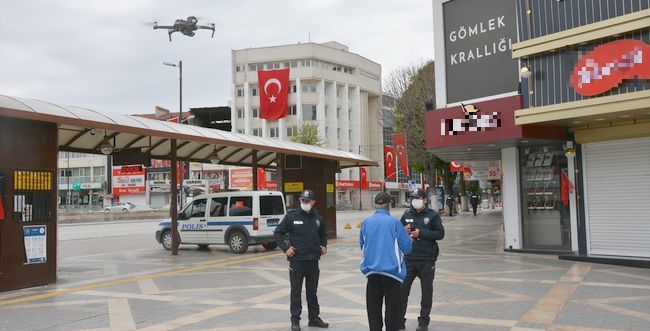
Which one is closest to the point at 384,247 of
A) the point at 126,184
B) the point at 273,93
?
the point at 273,93

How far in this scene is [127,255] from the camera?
17438mm

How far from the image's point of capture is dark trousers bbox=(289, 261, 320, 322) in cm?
707

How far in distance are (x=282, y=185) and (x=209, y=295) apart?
36.2 feet

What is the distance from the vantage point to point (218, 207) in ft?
56.1

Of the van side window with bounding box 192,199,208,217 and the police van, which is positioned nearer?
the police van

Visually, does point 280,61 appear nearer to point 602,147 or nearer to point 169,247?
point 169,247

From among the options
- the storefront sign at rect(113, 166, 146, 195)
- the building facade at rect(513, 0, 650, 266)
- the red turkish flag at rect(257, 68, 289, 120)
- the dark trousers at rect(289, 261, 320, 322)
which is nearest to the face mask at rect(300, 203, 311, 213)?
the dark trousers at rect(289, 261, 320, 322)

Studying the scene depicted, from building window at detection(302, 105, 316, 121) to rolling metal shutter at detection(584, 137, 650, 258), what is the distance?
188 feet

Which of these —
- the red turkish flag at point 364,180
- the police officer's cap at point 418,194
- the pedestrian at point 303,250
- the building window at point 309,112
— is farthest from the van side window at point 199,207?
the red turkish flag at point 364,180

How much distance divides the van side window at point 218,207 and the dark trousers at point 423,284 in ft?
34.5

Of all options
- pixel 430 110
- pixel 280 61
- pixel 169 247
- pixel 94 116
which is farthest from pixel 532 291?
pixel 280 61

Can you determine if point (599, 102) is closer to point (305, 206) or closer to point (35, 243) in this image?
point (305, 206)

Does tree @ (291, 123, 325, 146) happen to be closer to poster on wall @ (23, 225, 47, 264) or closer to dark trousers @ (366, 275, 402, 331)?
poster on wall @ (23, 225, 47, 264)

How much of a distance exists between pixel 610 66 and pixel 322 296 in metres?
7.48
